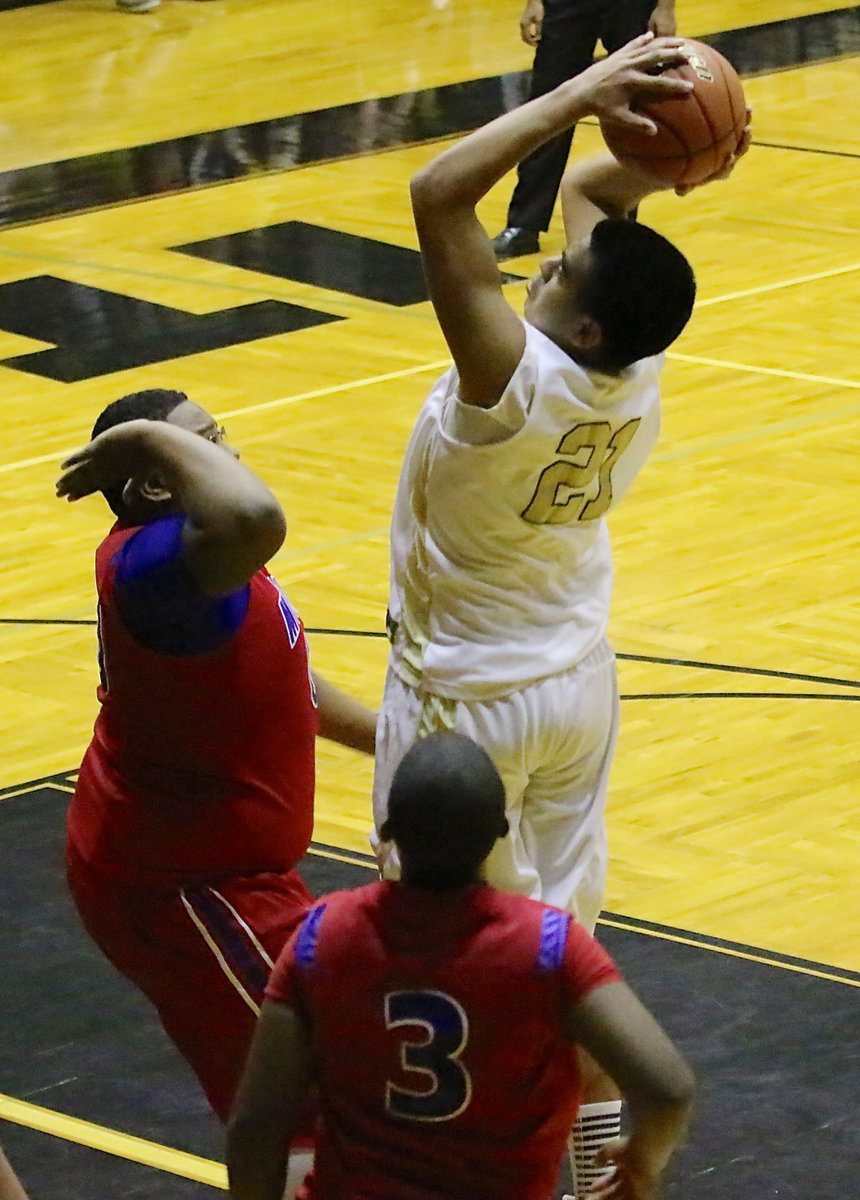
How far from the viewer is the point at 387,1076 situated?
2.75 m

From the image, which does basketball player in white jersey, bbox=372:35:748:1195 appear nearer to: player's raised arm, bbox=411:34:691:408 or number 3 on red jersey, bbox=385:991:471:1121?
player's raised arm, bbox=411:34:691:408

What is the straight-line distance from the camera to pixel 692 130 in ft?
12.8

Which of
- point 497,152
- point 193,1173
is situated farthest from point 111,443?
point 193,1173

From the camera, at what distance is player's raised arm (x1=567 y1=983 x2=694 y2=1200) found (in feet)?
8.71

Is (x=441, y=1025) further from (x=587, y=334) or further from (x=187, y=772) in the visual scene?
(x=587, y=334)

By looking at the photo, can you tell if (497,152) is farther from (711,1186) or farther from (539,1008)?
(711,1186)

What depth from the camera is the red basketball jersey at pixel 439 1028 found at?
271 cm

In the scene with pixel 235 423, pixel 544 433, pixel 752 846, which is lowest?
pixel 235 423

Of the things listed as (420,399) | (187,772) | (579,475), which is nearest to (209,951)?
(187,772)

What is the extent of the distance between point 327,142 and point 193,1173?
32.4ft

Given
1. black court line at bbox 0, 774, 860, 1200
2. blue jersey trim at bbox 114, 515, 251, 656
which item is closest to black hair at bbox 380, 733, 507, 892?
blue jersey trim at bbox 114, 515, 251, 656

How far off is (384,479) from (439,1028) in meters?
5.76

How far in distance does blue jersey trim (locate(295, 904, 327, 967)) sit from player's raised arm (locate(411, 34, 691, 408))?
1044 millimetres

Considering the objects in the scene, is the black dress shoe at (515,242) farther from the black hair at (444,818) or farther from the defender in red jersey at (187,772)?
the black hair at (444,818)
